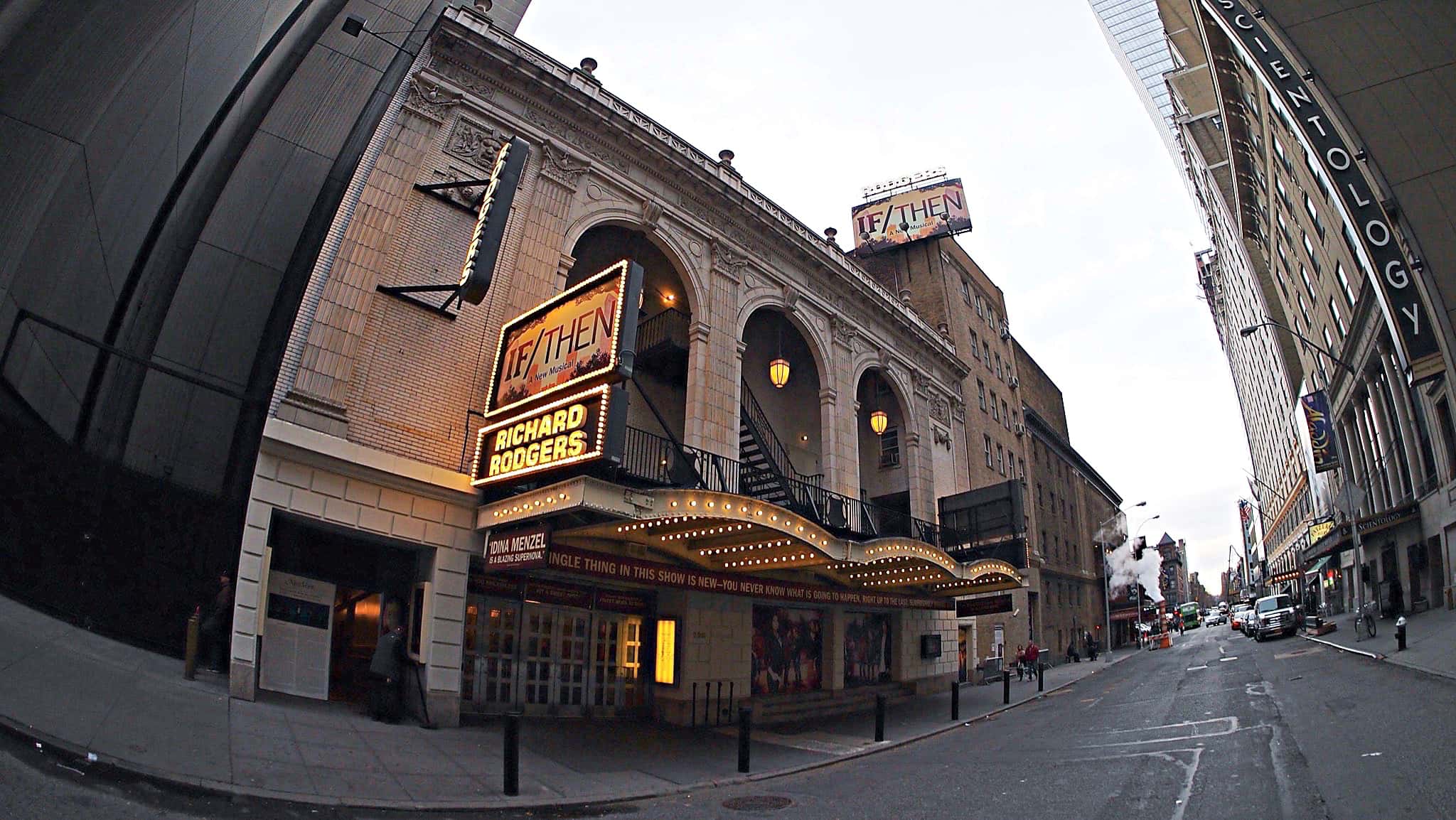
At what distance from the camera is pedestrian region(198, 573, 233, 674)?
387 inches

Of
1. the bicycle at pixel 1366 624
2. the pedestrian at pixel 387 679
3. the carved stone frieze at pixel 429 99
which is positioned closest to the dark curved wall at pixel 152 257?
the carved stone frieze at pixel 429 99

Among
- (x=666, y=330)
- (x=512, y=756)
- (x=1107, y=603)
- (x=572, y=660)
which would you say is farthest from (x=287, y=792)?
(x=1107, y=603)

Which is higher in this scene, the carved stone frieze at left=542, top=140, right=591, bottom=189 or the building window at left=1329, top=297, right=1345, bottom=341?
the building window at left=1329, top=297, right=1345, bottom=341

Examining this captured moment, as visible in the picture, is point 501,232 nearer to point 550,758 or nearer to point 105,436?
point 105,436

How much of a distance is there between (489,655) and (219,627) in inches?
203

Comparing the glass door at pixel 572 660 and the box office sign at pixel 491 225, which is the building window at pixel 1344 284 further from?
the box office sign at pixel 491 225

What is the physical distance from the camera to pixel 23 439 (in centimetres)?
720

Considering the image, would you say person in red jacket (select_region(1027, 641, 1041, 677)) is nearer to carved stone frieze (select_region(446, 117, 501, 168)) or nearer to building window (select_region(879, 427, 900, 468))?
building window (select_region(879, 427, 900, 468))

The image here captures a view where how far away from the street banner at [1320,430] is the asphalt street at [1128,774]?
25.7 meters

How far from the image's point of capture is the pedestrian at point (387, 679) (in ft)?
36.3

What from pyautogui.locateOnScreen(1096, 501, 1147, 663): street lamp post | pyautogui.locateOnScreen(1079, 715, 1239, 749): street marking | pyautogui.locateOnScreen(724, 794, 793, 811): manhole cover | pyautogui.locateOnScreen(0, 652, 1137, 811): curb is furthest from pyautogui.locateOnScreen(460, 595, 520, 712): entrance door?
pyautogui.locateOnScreen(1096, 501, 1147, 663): street lamp post

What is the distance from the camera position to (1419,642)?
19.8 metres

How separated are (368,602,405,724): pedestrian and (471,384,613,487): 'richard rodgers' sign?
120 inches

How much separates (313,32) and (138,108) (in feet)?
14.4
